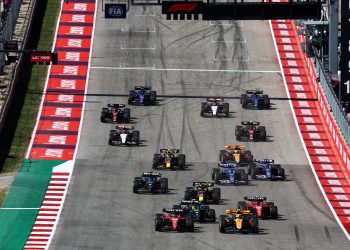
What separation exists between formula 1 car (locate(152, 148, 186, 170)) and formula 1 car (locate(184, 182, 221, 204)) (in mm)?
7228

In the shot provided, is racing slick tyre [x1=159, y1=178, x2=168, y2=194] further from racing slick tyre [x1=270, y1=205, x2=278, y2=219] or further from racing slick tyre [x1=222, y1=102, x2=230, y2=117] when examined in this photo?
racing slick tyre [x1=222, y1=102, x2=230, y2=117]

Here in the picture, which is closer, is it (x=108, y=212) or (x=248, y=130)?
(x=108, y=212)

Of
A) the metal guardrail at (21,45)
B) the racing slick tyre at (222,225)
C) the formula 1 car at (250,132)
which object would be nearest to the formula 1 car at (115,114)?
the metal guardrail at (21,45)

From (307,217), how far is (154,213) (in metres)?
7.88

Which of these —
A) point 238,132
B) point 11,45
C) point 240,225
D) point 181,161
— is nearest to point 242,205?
point 240,225

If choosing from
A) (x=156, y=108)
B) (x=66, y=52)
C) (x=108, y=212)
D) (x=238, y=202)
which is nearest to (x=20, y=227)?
(x=108, y=212)

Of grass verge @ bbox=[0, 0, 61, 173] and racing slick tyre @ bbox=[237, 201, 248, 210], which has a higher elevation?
grass verge @ bbox=[0, 0, 61, 173]

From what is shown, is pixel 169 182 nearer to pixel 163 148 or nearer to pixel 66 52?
pixel 163 148

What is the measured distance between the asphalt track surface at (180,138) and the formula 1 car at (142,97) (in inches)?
20.2

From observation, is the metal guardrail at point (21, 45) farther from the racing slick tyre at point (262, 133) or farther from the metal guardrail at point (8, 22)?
the racing slick tyre at point (262, 133)

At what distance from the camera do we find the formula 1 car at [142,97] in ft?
325

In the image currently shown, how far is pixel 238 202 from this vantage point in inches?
3012

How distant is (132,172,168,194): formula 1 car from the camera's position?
8125 centimetres

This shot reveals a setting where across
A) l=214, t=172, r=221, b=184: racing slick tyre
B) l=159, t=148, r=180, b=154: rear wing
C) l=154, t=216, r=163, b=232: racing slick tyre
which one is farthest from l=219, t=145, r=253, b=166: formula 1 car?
l=154, t=216, r=163, b=232: racing slick tyre
